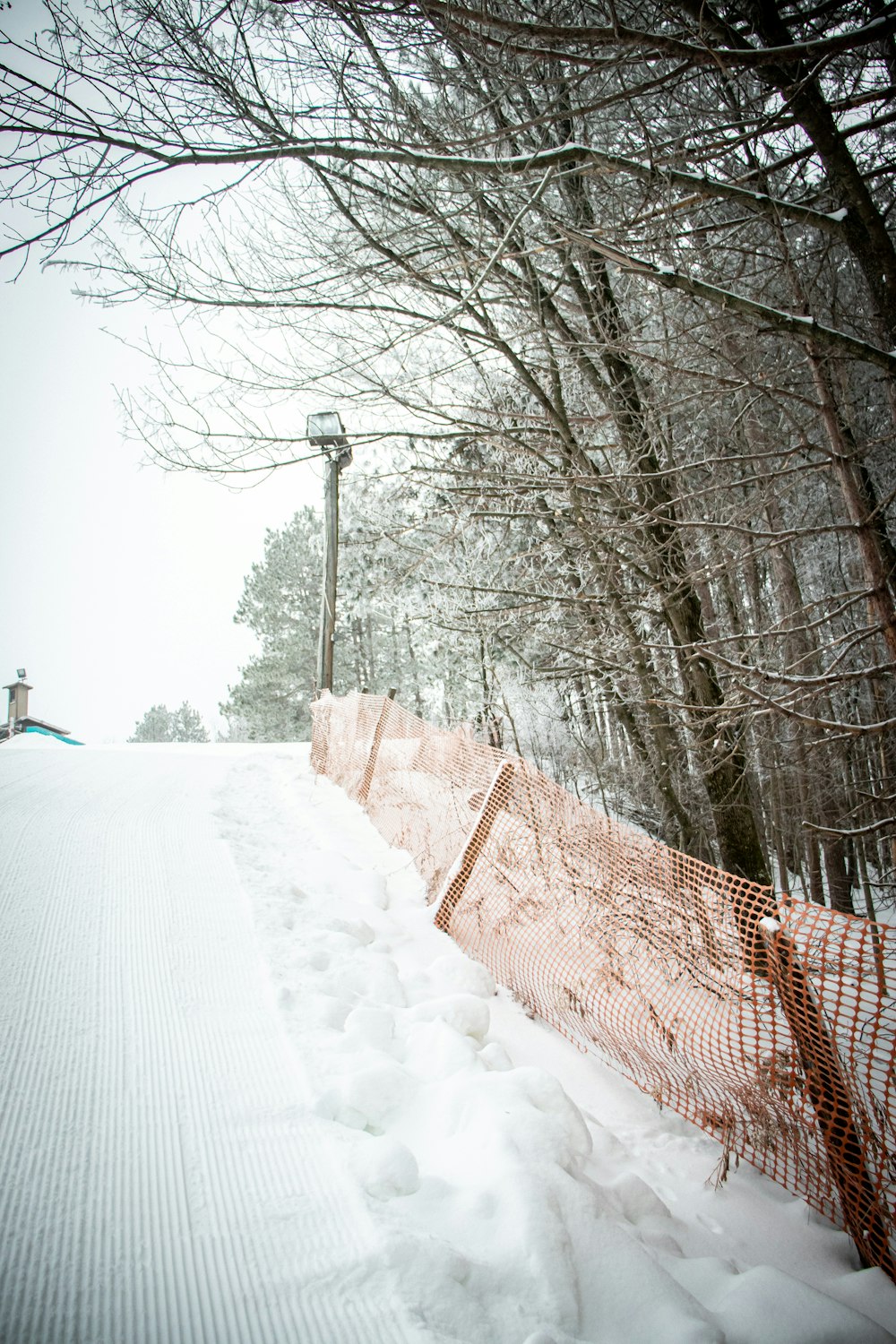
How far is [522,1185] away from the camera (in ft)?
5.58

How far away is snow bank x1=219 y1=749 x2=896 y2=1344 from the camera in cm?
146

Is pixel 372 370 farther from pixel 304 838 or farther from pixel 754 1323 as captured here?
pixel 754 1323

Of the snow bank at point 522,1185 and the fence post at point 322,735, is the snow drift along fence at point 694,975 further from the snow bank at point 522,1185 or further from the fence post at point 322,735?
the fence post at point 322,735

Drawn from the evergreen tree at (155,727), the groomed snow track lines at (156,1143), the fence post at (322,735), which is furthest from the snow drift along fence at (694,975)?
the evergreen tree at (155,727)

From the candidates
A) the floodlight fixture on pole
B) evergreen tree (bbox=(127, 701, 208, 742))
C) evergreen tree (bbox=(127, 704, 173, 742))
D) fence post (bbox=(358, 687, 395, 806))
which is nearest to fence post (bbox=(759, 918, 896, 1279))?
fence post (bbox=(358, 687, 395, 806))

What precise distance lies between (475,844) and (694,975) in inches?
58.5

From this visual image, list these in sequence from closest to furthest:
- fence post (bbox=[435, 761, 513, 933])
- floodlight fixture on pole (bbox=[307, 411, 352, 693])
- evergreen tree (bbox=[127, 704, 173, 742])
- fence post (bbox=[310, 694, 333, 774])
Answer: fence post (bbox=[435, 761, 513, 933])
fence post (bbox=[310, 694, 333, 774])
floodlight fixture on pole (bbox=[307, 411, 352, 693])
evergreen tree (bbox=[127, 704, 173, 742])

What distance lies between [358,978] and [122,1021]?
39.6 inches

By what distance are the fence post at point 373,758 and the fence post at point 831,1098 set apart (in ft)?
13.5

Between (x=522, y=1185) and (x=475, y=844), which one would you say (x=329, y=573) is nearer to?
(x=475, y=844)

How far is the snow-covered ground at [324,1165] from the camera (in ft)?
4.45

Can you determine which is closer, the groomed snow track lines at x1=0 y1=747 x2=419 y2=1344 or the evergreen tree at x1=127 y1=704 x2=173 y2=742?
the groomed snow track lines at x1=0 y1=747 x2=419 y2=1344

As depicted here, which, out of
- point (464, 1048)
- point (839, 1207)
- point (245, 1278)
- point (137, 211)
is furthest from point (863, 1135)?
point (137, 211)

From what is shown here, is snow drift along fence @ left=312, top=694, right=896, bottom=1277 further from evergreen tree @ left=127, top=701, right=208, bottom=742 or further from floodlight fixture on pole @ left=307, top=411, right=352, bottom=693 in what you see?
evergreen tree @ left=127, top=701, right=208, bottom=742
